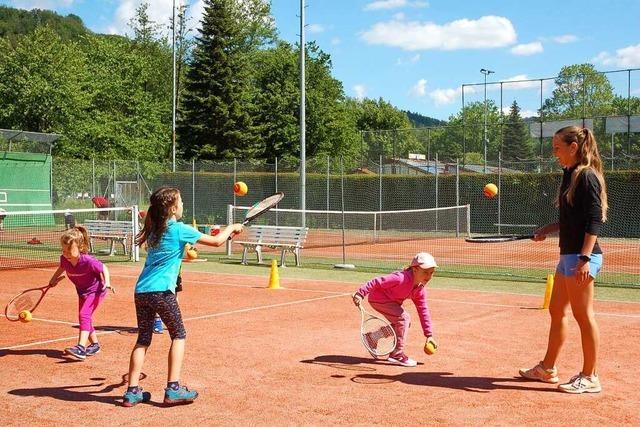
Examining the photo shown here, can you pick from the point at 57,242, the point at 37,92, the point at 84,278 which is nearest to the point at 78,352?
the point at 84,278

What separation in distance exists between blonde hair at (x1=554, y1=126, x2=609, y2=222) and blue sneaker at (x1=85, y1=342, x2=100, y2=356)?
4720 millimetres

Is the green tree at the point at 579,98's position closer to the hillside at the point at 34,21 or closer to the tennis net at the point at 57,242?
the tennis net at the point at 57,242

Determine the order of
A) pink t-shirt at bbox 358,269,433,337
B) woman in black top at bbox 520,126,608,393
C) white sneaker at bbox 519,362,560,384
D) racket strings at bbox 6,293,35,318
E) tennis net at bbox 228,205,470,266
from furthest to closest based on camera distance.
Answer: tennis net at bbox 228,205,470,266 → racket strings at bbox 6,293,35,318 → pink t-shirt at bbox 358,269,433,337 → white sneaker at bbox 519,362,560,384 → woman in black top at bbox 520,126,608,393

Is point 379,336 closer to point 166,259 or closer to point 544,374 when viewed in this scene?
point 544,374

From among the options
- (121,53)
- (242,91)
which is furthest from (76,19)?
(242,91)

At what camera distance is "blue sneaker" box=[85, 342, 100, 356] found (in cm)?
816

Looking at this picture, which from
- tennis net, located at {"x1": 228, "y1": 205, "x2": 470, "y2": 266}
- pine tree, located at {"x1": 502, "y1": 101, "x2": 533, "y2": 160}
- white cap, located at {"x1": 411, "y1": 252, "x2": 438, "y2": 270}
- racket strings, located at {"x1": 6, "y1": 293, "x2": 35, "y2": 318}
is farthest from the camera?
pine tree, located at {"x1": 502, "y1": 101, "x2": 533, "y2": 160}

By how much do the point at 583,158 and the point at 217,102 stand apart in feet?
150

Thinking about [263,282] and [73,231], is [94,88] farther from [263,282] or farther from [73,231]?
[73,231]

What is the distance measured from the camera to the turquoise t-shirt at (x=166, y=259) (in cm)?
621

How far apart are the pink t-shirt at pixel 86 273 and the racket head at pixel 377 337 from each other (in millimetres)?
2700

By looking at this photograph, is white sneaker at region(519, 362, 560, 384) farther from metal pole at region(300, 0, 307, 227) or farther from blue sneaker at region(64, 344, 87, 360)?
metal pole at region(300, 0, 307, 227)

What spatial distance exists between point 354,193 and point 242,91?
64.9 feet

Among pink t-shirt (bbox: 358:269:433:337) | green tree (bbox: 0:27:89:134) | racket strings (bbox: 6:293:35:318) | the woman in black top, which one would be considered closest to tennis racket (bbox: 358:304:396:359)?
pink t-shirt (bbox: 358:269:433:337)
